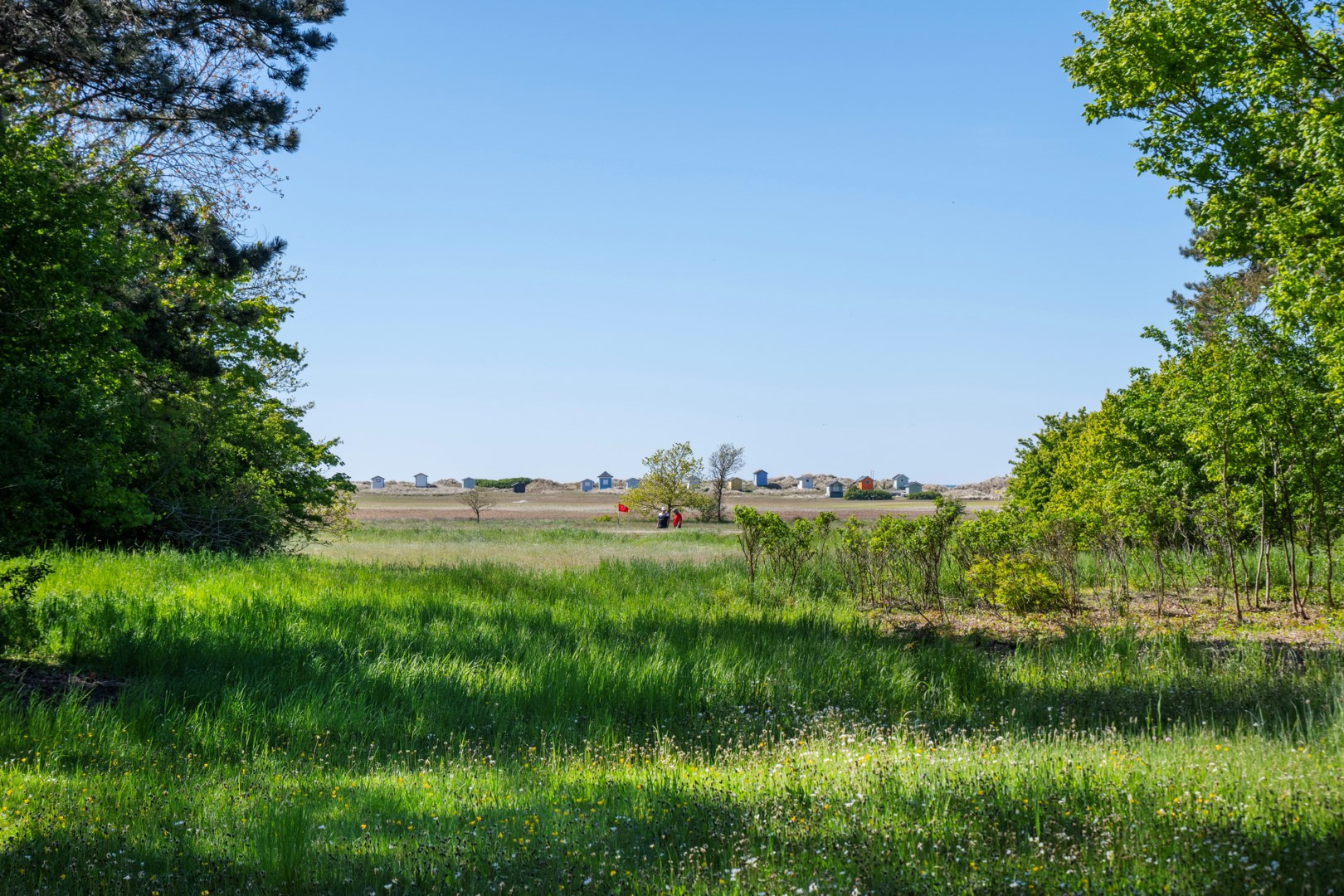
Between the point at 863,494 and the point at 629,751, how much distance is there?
356ft

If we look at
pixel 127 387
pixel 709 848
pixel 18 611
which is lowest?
pixel 709 848

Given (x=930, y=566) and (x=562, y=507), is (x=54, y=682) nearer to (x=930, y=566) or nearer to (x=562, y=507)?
(x=930, y=566)

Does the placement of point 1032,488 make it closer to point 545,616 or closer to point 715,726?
point 545,616

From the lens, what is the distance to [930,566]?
53.7ft

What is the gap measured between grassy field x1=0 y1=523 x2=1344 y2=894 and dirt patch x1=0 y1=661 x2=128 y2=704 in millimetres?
181

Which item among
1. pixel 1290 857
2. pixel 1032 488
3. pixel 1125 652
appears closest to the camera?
pixel 1290 857

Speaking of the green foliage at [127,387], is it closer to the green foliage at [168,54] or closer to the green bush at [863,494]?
the green foliage at [168,54]

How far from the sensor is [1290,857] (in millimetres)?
4113

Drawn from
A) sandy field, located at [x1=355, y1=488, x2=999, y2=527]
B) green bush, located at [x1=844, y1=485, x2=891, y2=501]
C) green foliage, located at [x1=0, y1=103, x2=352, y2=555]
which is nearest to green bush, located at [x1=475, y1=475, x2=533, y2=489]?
sandy field, located at [x1=355, y1=488, x2=999, y2=527]

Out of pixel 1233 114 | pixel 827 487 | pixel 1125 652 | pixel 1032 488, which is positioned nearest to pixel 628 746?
pixel 1125 652

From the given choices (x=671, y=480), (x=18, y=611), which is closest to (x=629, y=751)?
(x=18, y=611)

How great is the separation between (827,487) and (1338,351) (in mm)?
114173

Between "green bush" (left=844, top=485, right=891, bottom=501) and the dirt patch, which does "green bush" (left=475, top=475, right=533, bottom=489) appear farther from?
the dirt patch

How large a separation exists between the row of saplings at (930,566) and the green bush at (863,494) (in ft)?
285
